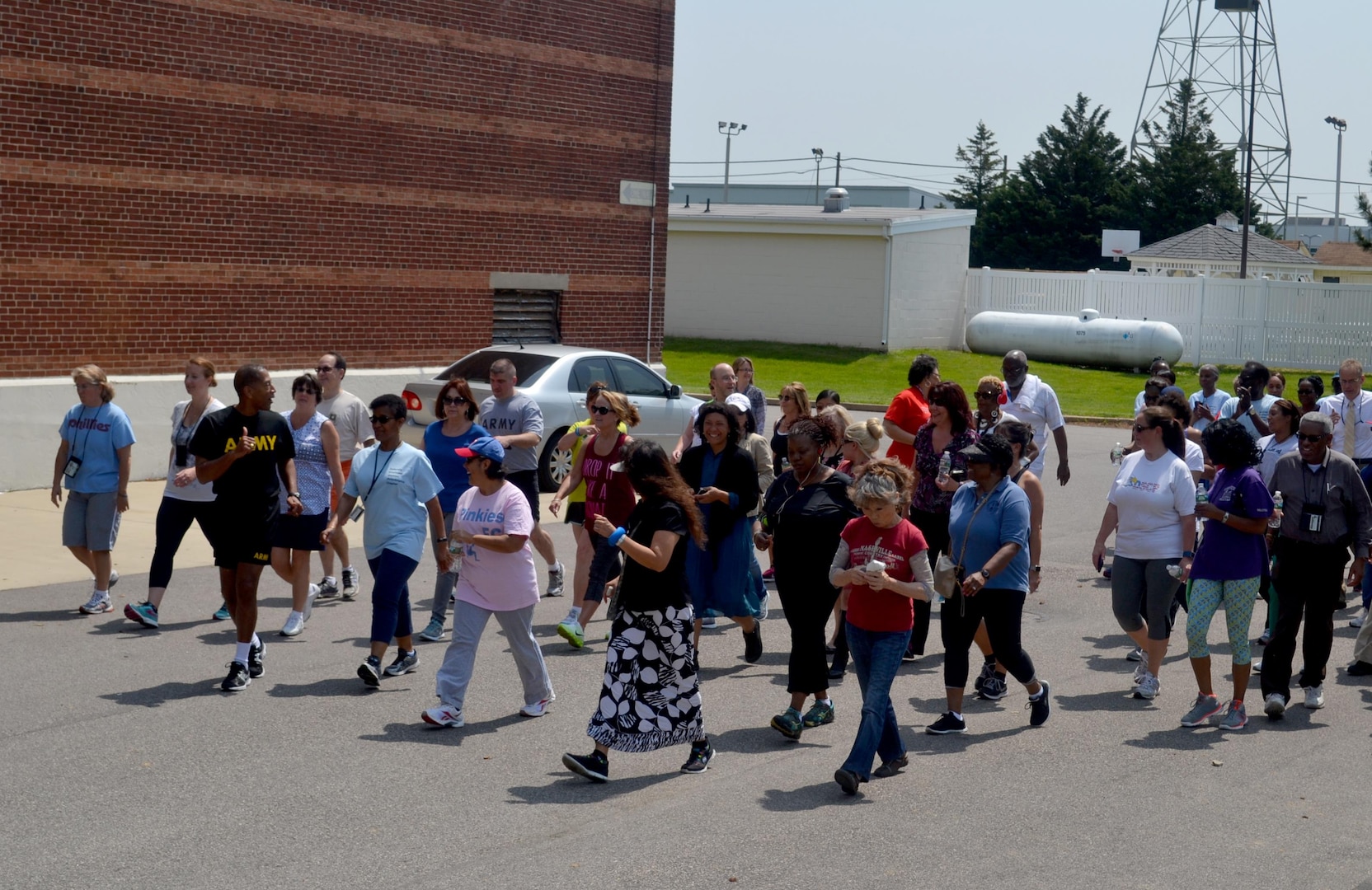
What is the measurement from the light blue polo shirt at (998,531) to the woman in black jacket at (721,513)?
4.84 feet

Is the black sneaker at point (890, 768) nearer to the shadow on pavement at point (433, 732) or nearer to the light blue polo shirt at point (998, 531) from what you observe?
the light blue polo shirt at point (998, 531)

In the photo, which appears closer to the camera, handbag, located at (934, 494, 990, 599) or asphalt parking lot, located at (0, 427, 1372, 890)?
asphalt parking lot, located at (0, 427, 1372, 890)

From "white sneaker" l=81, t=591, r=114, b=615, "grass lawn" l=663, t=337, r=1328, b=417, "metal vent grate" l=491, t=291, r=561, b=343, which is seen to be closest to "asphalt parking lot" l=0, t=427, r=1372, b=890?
"white sneaker" l=81, t=591, r=114, b=615

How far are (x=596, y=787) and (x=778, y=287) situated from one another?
114 ft

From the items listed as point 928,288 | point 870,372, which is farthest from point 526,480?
point 928,288

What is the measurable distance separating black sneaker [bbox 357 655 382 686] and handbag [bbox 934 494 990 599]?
3.22m

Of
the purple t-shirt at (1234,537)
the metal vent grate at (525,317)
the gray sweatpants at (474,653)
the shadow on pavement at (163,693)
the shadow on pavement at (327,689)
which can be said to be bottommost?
the shadow on pavement at (163,693)

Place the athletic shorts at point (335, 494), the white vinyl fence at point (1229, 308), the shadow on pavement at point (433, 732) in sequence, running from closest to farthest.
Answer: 1. the shadow on pavement at point (433, 732)
2. the athletic shorts at point (335, 494)
3. the white vinyl fence at point (1229, 308)

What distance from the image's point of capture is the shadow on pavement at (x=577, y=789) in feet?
21.1

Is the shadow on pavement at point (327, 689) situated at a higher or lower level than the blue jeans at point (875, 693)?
lower

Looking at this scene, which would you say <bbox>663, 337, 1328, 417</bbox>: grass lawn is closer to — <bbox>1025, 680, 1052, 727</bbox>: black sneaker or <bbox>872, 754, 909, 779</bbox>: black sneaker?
<bbox>1025, 680, 1052, 727</bbox>: black sneaker

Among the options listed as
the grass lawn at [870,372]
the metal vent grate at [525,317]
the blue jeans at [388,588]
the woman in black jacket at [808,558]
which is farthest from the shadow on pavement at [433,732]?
the grass lawn at [870,372]

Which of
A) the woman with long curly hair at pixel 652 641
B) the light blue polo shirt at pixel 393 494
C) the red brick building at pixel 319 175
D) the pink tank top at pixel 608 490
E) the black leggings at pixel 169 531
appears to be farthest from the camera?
the red brick building at pixel 319 175

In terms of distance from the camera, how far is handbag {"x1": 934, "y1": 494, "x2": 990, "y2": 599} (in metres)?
7.34
